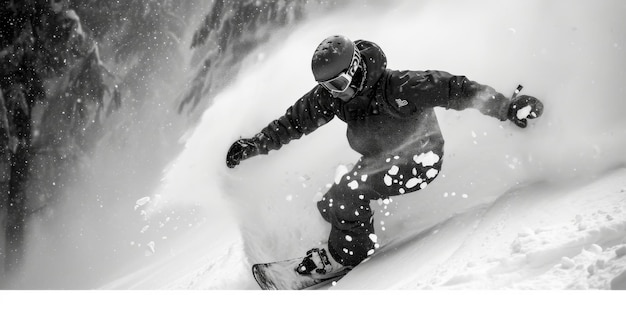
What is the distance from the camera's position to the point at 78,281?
197 cm

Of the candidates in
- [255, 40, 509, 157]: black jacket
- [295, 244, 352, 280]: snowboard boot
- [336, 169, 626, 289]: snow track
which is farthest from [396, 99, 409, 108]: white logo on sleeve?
[295, 244, 352, 280]: snowboard boot

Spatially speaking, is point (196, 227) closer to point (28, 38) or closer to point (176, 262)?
point (176, 262)

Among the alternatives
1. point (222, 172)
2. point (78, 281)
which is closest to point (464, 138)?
point (222, 172)

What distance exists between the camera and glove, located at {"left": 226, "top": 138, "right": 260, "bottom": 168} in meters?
1.74

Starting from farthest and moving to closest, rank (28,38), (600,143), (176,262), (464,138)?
(28,38) → (176,262) → (464,138) → (600,143)

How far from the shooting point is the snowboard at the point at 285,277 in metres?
1.68

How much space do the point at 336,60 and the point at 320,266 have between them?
67 cm

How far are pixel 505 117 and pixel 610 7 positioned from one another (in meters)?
0.45

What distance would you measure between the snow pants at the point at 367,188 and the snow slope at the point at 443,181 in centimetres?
9

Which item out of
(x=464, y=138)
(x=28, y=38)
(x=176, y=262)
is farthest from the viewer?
(x=28, y=38)

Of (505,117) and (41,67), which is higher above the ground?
(41,67)

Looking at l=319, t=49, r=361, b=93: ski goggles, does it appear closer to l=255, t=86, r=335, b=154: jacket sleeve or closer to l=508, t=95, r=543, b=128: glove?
l=255, t=86, r=335, b=154: jacket sleeve

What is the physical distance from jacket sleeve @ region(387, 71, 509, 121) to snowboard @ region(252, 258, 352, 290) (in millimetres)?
593

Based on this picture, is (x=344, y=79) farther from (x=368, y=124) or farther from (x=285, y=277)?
(x=285, y=277)
